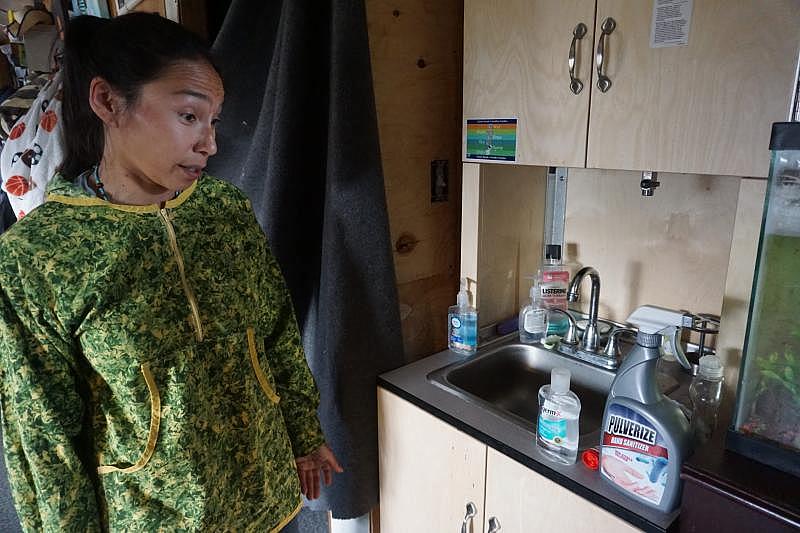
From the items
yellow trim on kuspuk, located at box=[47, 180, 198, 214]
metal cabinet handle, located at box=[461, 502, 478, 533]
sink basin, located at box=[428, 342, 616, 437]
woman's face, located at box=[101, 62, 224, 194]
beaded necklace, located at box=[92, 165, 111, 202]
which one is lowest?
metal cabinet handle, located at box=[461, 502, 478, 533]

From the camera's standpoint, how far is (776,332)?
71cm

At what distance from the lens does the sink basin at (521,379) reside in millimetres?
1255

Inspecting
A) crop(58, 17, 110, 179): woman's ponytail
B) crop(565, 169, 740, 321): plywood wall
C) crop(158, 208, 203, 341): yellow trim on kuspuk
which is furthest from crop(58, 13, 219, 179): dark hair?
crop(565, 169, 740, 321): plywood wall

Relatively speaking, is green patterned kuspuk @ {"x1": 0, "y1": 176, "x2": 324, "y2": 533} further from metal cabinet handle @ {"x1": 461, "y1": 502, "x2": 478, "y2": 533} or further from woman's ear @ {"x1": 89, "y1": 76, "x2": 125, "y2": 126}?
metal cabinet handle @ {"x1": 461, "y1": 502, "x2": 478, "y2": 533}

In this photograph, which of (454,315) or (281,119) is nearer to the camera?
(281,119)

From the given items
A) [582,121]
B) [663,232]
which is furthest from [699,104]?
[663,232]

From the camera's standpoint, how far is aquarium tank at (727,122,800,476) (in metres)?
0.68

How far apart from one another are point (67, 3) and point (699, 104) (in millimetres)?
1832

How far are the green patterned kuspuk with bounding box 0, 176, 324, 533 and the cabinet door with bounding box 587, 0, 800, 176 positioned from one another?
0.72m

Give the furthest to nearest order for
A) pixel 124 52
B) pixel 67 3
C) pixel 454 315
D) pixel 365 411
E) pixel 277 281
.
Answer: pixel 67 3
pixel 454 315
pixel 365 411
pixel 277 281
pixel 124 52

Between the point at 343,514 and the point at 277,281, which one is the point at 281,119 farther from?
the point at 343,514

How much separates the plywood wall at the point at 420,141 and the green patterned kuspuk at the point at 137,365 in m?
0.46

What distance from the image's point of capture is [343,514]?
1.27 m

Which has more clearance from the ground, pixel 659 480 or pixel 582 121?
pixel 582 121
